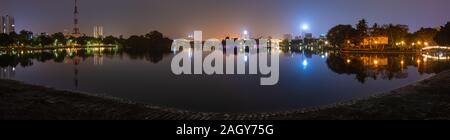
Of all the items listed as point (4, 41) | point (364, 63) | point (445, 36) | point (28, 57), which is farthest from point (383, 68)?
point (4, 41)

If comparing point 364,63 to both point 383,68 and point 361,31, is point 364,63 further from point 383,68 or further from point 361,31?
point 361,31

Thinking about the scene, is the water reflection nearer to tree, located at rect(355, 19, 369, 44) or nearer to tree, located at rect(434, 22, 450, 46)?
tree, located at rect(434, 22, 450, 46)

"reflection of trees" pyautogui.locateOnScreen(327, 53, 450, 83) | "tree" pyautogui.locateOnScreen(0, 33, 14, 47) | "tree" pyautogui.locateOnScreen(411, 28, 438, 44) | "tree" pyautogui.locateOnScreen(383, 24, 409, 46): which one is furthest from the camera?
"tree" pyautogui.locateOnScreen(0, 33, 14, 47)

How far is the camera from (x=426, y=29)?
160375mm

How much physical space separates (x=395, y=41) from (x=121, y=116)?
16076 cm

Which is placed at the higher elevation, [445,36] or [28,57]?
[445,36]

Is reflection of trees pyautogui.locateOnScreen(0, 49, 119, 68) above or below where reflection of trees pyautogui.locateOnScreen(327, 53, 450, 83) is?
above

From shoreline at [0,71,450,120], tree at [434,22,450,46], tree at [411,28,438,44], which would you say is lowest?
shoreline at [0,71,450,120]

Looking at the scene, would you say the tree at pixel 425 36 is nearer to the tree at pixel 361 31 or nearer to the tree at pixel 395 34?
the tree at pixel 395 34

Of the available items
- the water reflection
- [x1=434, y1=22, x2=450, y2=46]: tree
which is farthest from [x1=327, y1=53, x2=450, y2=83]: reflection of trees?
[x1=434, y1=22, x2=450, y2=46]: tree

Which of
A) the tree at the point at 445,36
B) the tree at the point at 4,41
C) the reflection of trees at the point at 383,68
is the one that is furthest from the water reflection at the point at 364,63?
the tree at the point at 4,41
